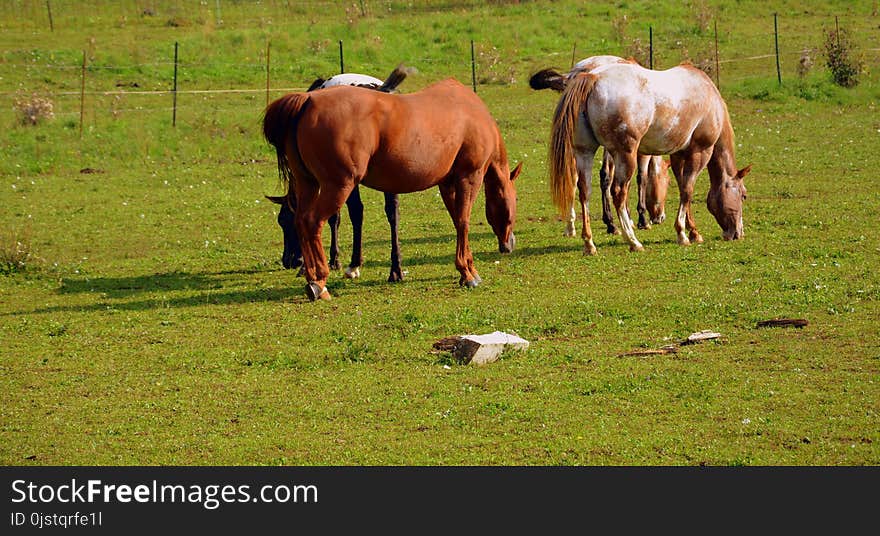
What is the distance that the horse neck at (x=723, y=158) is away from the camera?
14531mm

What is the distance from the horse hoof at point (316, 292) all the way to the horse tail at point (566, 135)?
311 cm

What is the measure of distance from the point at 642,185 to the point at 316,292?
5004mm

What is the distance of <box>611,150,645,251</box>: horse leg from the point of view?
44.8ft

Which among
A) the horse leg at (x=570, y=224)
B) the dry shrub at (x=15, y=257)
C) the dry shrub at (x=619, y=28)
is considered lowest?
the horse leg at (x=570, y=224)

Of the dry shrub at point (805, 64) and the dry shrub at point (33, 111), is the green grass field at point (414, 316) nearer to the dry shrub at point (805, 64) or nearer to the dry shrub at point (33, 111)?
the dry shrub at point (33, 111)

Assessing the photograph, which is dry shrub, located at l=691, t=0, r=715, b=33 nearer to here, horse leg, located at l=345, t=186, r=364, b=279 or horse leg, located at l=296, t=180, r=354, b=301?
horse leg, located at l=345, t=186, r=364, b=279

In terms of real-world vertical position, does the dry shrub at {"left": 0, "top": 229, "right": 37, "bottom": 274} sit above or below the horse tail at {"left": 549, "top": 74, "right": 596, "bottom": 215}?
below

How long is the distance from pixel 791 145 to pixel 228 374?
14933 millimetres

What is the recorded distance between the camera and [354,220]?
13461mm

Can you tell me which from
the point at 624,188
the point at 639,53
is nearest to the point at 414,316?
the point at 624,188

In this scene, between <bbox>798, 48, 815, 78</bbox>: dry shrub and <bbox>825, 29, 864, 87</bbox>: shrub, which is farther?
<bbox>798, 48, 815, 78</bbox>: dry shrub

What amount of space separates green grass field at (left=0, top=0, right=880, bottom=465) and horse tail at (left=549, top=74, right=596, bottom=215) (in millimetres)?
848

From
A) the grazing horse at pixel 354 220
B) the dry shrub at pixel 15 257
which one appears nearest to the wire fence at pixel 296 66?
the dry shrub at pixel 15 257

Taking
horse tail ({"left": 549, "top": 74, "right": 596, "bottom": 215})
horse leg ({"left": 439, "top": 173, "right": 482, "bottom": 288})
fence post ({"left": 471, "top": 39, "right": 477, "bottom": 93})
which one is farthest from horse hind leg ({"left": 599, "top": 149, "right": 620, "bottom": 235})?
fence post ({"left": 471, "top": 39, "right": 477, "bottom": 93})
